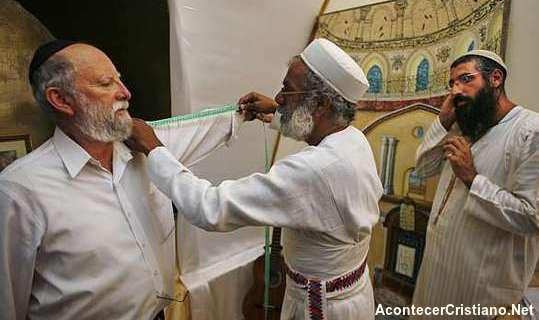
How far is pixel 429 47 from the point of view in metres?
1.95

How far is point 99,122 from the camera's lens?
1033 millimetres

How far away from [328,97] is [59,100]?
853mm

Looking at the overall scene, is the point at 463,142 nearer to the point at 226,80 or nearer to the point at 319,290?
the point at 319,290

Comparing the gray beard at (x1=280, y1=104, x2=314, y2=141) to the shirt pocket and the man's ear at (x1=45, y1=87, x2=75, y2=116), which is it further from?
the man's ear at (x1=45, y1=87, x2=75, y2=116)

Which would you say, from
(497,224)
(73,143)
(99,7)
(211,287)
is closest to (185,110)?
(73,143)

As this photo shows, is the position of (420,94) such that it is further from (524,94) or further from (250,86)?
(250,86)

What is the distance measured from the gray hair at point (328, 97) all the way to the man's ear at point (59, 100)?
0.76 m

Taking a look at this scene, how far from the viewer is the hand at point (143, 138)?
1.11 m

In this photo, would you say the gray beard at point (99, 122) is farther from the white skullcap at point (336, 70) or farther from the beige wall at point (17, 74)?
the beige wall at point (17, 74)

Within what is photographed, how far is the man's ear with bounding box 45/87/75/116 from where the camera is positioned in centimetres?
101

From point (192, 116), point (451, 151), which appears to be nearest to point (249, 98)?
point (192, 116)

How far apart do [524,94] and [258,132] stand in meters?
1.45

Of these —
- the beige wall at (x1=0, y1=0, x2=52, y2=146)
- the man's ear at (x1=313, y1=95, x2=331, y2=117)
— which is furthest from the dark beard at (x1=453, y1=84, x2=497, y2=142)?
the beige wall at (x1=0, y1=0, x2=52, y2=146)

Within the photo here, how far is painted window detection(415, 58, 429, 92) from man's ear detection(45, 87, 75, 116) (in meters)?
1.77
